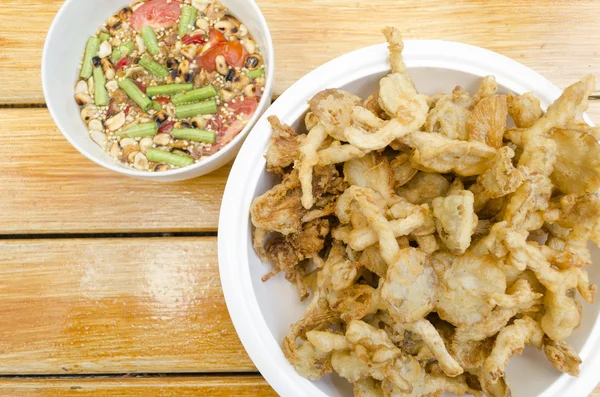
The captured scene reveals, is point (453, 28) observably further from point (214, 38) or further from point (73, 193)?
point (73, 193)

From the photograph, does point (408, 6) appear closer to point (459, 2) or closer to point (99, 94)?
point (459, 2)

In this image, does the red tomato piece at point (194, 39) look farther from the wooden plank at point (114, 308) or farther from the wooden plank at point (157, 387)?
the wooden plank at point (157, 387)

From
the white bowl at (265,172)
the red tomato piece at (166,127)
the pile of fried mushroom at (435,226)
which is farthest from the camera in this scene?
the red tomato piece at (166,127)

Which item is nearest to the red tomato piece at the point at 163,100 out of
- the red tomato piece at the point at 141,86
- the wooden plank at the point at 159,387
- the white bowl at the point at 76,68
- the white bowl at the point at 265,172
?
the red tomato piece at the point at 141,86

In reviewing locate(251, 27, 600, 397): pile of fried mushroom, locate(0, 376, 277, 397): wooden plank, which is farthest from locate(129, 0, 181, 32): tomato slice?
locate(0, 376, 277, 397): wooden plank

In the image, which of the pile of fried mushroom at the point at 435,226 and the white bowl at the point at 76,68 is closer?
the pile of fried mushroom at the point at 435,226

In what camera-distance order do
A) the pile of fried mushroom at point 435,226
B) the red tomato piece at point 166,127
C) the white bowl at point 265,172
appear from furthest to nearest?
the red tomato piece at point 166,127, the white bowl at point 265,172, the pile of fried mushroom at point 435,226
